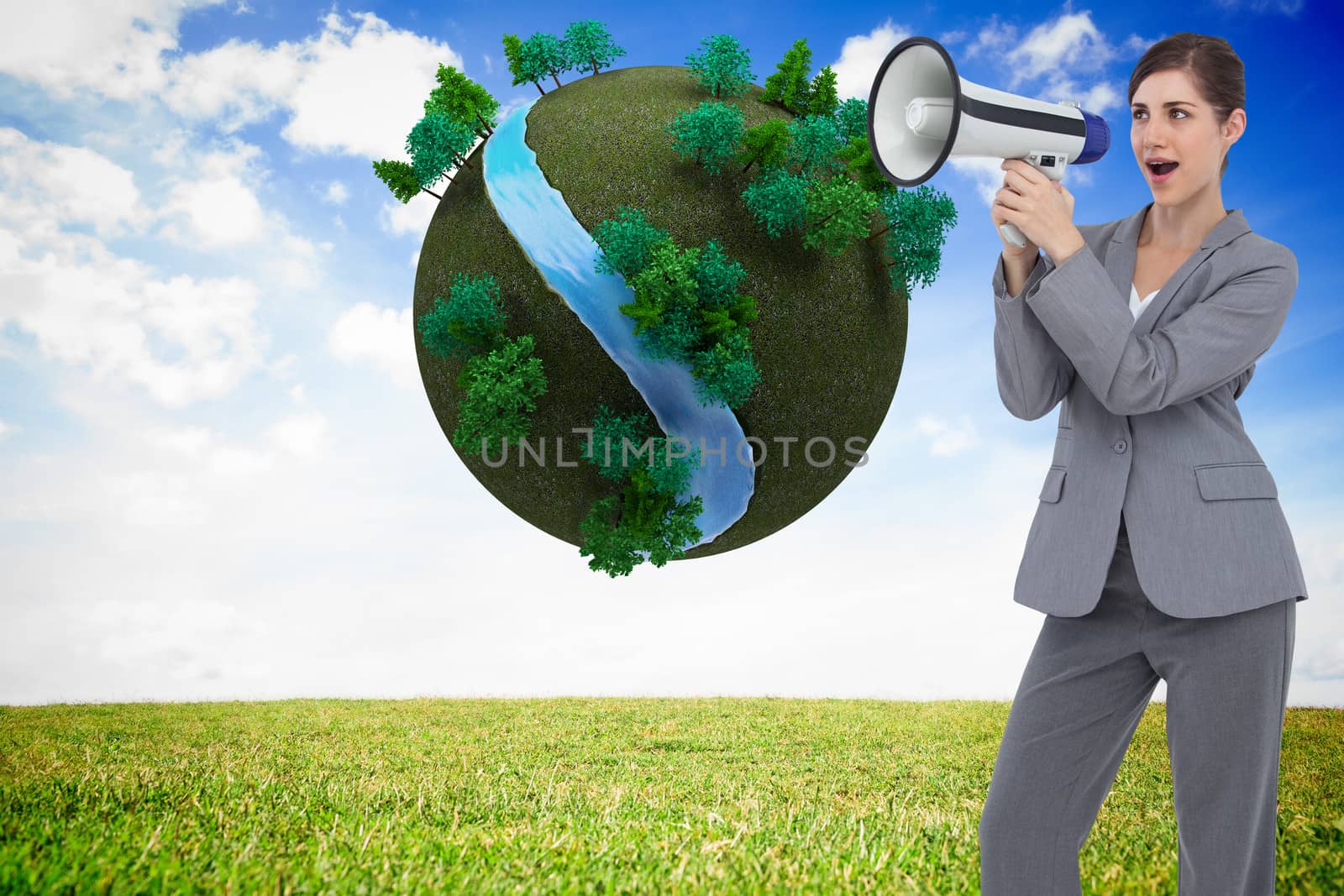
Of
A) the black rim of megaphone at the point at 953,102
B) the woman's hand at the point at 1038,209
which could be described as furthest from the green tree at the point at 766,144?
the woman's hand at the point at 1038,209

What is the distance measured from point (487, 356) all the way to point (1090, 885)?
2.99 metres

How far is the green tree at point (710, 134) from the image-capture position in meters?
3.49

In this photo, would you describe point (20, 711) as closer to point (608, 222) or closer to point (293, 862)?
point (293, 862)

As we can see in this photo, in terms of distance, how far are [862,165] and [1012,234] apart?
4.09 ft

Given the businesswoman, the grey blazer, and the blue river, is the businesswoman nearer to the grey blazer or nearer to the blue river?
the grey blazer

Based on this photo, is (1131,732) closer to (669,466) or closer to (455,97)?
(669,466)

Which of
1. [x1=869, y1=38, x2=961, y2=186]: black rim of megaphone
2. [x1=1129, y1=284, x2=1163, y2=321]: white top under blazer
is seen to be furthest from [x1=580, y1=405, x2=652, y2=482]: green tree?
[x1=1129, y1=284, x2=1163, y2=321]: white top under blazer

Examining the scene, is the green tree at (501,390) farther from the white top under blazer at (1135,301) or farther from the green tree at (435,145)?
the white top under blazer at (1135,301)

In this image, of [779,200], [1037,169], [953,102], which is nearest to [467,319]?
[779,200]

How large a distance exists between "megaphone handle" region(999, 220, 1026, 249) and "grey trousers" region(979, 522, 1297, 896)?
2.75ft

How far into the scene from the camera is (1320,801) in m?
4.79

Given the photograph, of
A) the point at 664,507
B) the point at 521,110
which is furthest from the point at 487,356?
the point at 521,110

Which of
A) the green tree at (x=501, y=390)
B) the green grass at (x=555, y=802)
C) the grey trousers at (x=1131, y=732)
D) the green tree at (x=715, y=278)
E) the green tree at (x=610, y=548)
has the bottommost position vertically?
the green grass at (x=555, y=802)

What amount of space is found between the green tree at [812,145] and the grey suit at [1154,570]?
1199 mm
